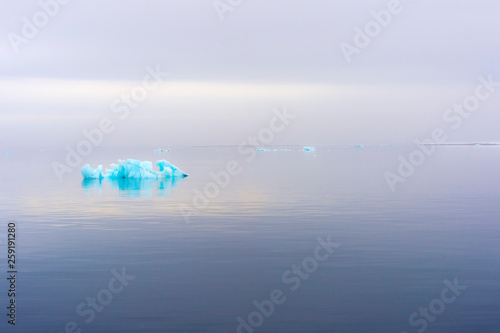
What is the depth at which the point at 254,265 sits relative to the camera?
1381 cm

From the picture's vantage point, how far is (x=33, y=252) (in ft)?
51.1

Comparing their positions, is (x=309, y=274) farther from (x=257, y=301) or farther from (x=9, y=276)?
(x=9, y=276)

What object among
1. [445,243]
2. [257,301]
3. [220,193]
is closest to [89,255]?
[257,301]
